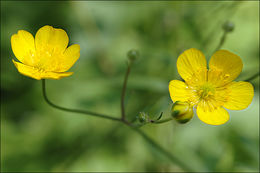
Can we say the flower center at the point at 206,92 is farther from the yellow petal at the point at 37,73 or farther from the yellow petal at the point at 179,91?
the yellow petal at the point at 37,73

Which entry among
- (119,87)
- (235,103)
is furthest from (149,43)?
(235,103)

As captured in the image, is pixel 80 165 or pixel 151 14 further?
pixel 151 14

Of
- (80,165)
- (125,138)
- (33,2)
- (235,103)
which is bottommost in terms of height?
(80,165)

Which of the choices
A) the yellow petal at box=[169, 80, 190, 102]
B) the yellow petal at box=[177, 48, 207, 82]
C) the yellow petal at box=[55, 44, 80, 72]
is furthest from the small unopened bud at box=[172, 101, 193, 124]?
the yellow petal at box=[55, 44, 80, 72]

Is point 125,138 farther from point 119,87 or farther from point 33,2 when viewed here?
point 33,2

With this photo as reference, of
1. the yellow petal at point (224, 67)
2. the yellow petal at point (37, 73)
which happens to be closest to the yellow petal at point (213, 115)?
the yellow petal at point (224, 67)

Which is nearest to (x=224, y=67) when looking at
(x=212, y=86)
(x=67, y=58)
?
(x=212, y=86)
